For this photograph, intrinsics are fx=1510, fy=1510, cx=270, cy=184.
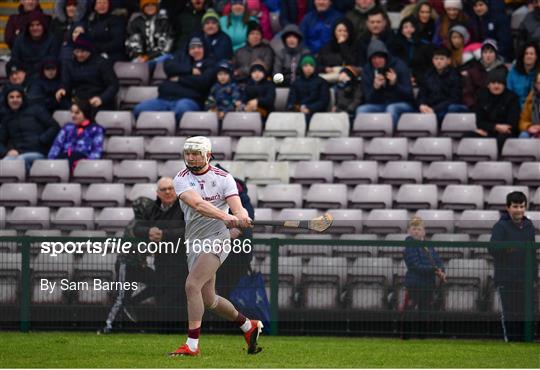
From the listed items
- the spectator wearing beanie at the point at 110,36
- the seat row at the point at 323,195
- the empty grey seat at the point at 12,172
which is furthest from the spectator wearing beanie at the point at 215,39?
the empty grey seat at the point at 12,172

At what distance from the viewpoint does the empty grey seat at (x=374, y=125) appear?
66.1 feet

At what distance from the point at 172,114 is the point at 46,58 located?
7.74ft

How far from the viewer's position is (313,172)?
1980cm

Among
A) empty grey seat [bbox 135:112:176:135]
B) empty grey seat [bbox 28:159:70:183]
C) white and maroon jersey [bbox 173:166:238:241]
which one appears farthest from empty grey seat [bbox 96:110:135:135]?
white and maroon jersey [bbox 173:166:238:241]

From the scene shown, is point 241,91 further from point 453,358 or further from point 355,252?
point 453,358

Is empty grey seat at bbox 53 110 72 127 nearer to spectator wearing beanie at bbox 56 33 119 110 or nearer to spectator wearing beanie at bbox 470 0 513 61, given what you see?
spectator wearing beanie at bbox 56 33 119 110

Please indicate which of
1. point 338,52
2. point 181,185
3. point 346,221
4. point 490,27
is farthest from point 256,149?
point 181,185

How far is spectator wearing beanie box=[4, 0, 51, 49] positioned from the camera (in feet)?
74.6

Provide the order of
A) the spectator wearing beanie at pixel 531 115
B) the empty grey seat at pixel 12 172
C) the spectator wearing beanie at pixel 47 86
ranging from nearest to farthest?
the spectator wearing beanie at pixel 531 115 < the empty grey seat at pixel 12 172 < the spectator wearing beanie at pixel 47 86

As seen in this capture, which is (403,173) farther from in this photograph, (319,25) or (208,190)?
(208,190)

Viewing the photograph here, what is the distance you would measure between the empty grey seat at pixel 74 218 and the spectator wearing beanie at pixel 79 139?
3.58 ft

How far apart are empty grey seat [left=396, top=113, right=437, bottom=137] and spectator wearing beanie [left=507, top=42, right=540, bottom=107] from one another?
126cm

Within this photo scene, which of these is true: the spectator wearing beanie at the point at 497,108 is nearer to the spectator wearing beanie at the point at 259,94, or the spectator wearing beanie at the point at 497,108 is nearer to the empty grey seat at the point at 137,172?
the spectator wearing beanie at the point at 259,94

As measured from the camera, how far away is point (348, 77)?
811 inches
